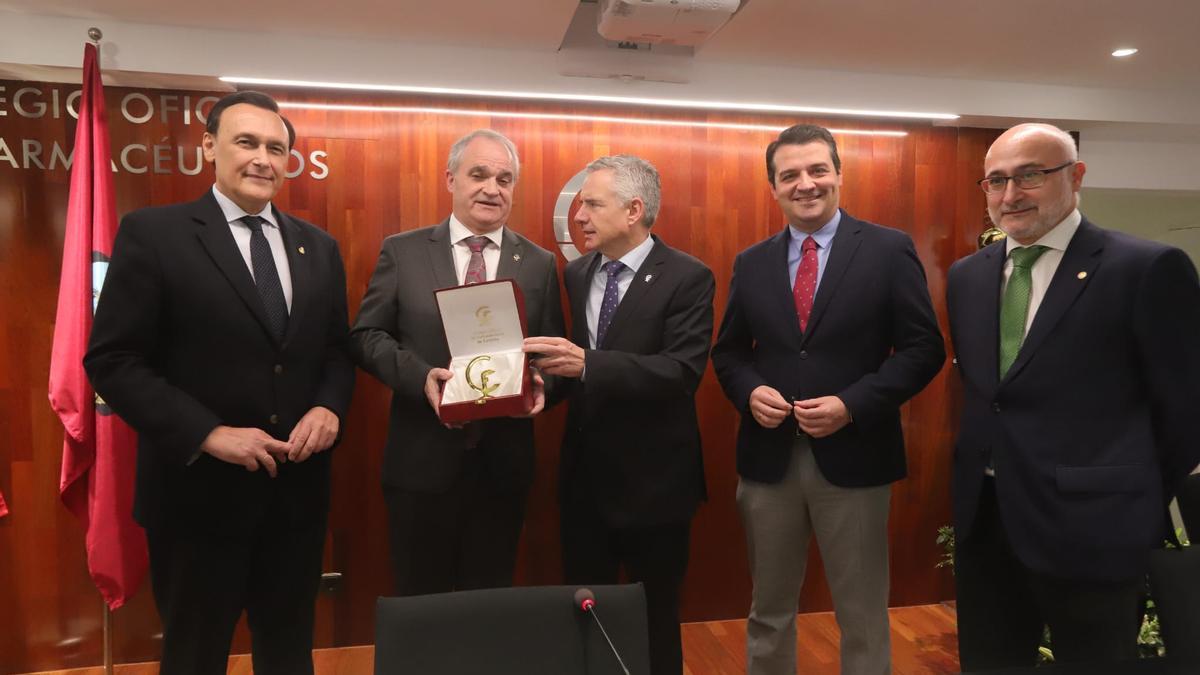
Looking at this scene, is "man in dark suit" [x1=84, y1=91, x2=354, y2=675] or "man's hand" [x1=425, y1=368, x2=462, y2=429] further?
"man's hand" [x1=425, y1=368, x2=462, y2=429]

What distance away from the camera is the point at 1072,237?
1993mm

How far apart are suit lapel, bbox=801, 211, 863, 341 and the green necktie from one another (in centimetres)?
46

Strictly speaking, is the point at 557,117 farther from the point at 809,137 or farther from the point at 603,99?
the point at 809,137

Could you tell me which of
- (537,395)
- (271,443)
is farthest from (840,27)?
(271,443)

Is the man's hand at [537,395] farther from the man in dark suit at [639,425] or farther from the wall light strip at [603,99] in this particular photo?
the wall light strip at [603,99]

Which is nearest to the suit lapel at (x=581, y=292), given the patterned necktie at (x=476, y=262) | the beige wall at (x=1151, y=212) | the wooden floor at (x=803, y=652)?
the patterned necktie at (x=476, y=262)

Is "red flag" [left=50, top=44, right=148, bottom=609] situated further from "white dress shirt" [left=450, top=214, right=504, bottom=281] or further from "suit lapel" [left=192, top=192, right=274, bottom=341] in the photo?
"white dress shirt" [left=450, top=214, right=504, bottom=281]

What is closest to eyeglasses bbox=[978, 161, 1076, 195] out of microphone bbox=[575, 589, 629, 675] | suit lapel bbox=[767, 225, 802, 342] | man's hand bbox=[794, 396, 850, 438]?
suit lapel bbox=[767, 225, 802, 342]

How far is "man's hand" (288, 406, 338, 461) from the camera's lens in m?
2.05

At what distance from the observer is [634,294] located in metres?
2.43

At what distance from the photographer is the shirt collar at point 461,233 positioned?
2.51 m

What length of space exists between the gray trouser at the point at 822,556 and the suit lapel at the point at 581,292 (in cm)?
76

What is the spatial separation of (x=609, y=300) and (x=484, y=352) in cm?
50

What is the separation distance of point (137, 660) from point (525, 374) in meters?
2.56
